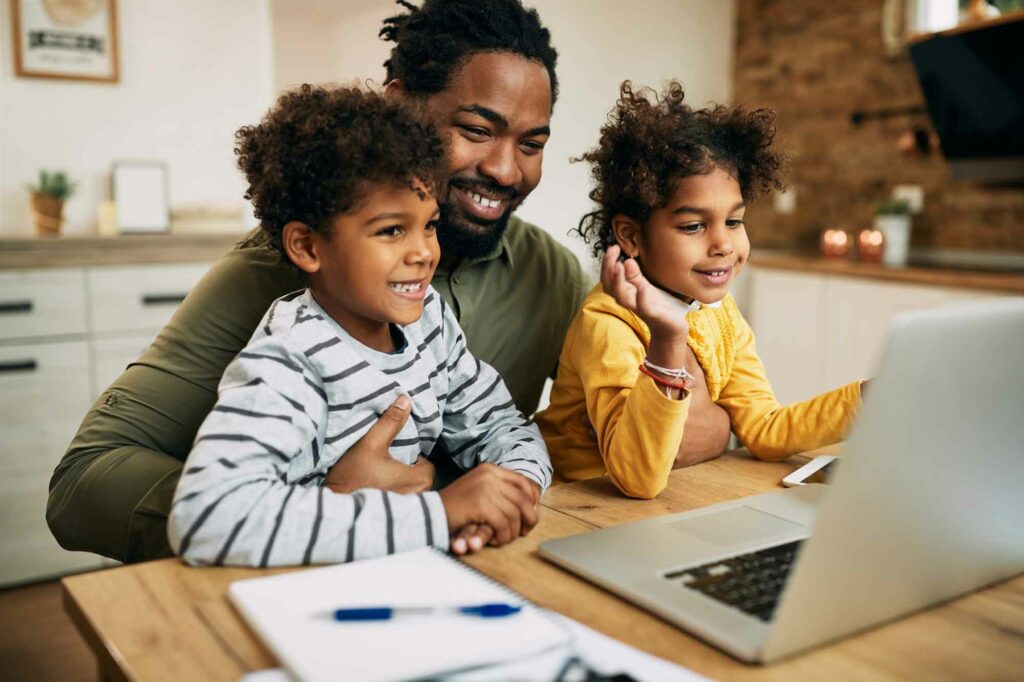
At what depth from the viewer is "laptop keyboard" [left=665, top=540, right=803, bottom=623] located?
76 cm

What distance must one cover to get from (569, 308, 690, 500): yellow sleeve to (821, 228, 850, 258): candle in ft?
11.1

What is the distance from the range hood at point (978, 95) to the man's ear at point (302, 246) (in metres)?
3.34

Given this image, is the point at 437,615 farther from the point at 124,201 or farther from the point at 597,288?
the point at 124,201

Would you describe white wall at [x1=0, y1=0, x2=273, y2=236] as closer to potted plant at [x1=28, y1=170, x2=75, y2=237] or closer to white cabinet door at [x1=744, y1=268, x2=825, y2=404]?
potted plant at [x1=28, y1=170, x2=75, y2=237]

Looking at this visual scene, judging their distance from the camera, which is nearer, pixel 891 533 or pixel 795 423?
pixel 891 533

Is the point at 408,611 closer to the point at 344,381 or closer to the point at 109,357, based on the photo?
the point at 344,381

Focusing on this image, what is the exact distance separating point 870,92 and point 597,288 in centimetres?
364

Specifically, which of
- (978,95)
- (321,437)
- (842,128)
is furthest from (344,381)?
(842,128)

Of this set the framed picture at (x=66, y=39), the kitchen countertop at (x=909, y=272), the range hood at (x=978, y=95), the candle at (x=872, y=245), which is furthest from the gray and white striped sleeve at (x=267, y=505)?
the candle at (x=872, y=245)

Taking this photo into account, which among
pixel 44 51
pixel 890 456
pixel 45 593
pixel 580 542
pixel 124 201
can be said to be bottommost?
pixel 45 593

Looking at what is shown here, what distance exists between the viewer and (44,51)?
10.7 ft

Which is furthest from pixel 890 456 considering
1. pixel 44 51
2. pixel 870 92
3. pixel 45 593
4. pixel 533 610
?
pixel 870 92

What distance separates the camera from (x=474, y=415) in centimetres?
124

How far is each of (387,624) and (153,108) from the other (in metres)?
3.25
